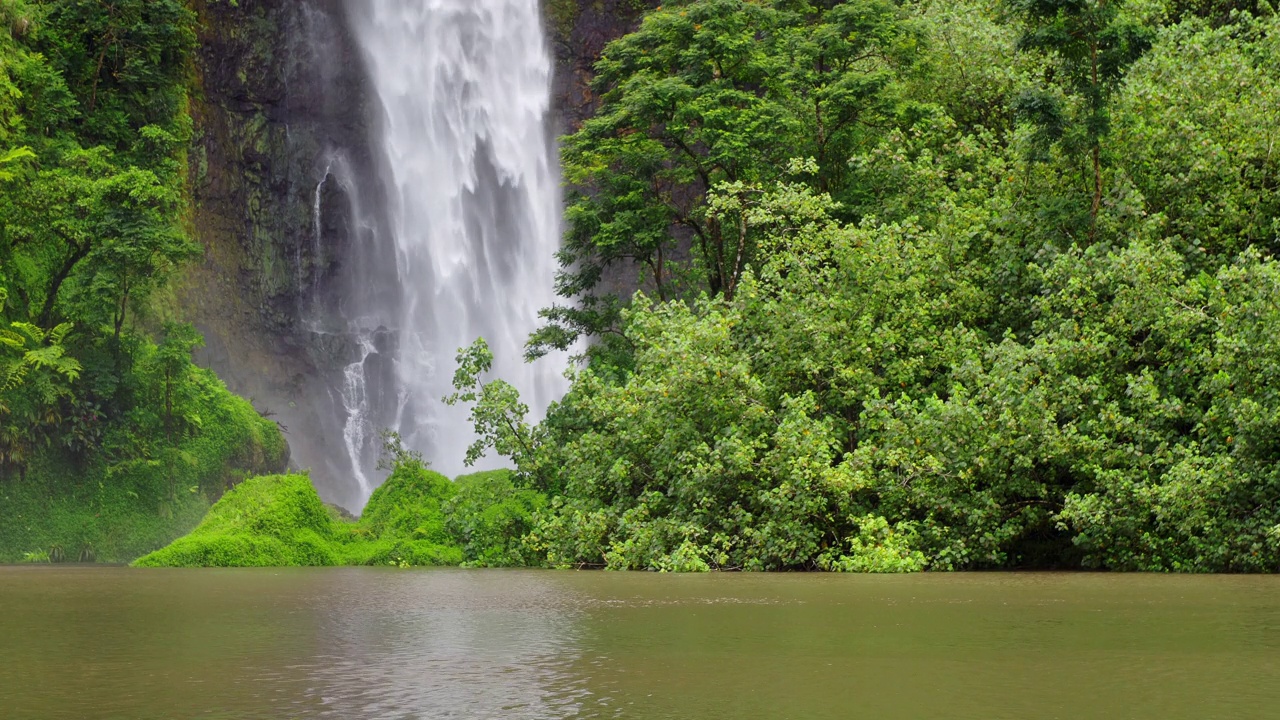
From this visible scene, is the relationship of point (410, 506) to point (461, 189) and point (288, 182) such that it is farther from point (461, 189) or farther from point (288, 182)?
point (288, 182)

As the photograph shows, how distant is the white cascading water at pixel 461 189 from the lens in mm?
36750

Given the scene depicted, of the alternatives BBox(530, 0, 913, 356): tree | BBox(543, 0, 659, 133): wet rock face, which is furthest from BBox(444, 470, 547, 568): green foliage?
BBox(543, 0, 659, 133): wet rock face

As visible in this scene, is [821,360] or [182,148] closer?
[821,360]

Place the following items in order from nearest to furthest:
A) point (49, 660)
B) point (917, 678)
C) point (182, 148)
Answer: point (917, 678)
point (49, 660)
point (182, 148)

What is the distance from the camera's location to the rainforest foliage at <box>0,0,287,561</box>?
1059 inches

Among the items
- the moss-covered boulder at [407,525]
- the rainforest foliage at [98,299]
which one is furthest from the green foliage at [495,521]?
the rainforest foliage at [98,299]

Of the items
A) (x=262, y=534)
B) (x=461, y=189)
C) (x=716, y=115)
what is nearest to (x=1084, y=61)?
(x=716, y=115)

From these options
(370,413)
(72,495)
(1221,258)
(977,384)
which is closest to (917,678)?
(977,384)

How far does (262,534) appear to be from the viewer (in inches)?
666

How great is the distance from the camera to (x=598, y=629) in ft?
18.6

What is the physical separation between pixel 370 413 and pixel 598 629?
Result: 107ft

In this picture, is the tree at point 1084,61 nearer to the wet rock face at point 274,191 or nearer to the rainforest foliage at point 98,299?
the rainforest foliage at point 98,299

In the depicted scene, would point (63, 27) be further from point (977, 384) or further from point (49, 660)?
point (49, 660)

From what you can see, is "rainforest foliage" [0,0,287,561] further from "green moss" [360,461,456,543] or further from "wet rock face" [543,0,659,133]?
"wet rock face" [543,0,659,133]
